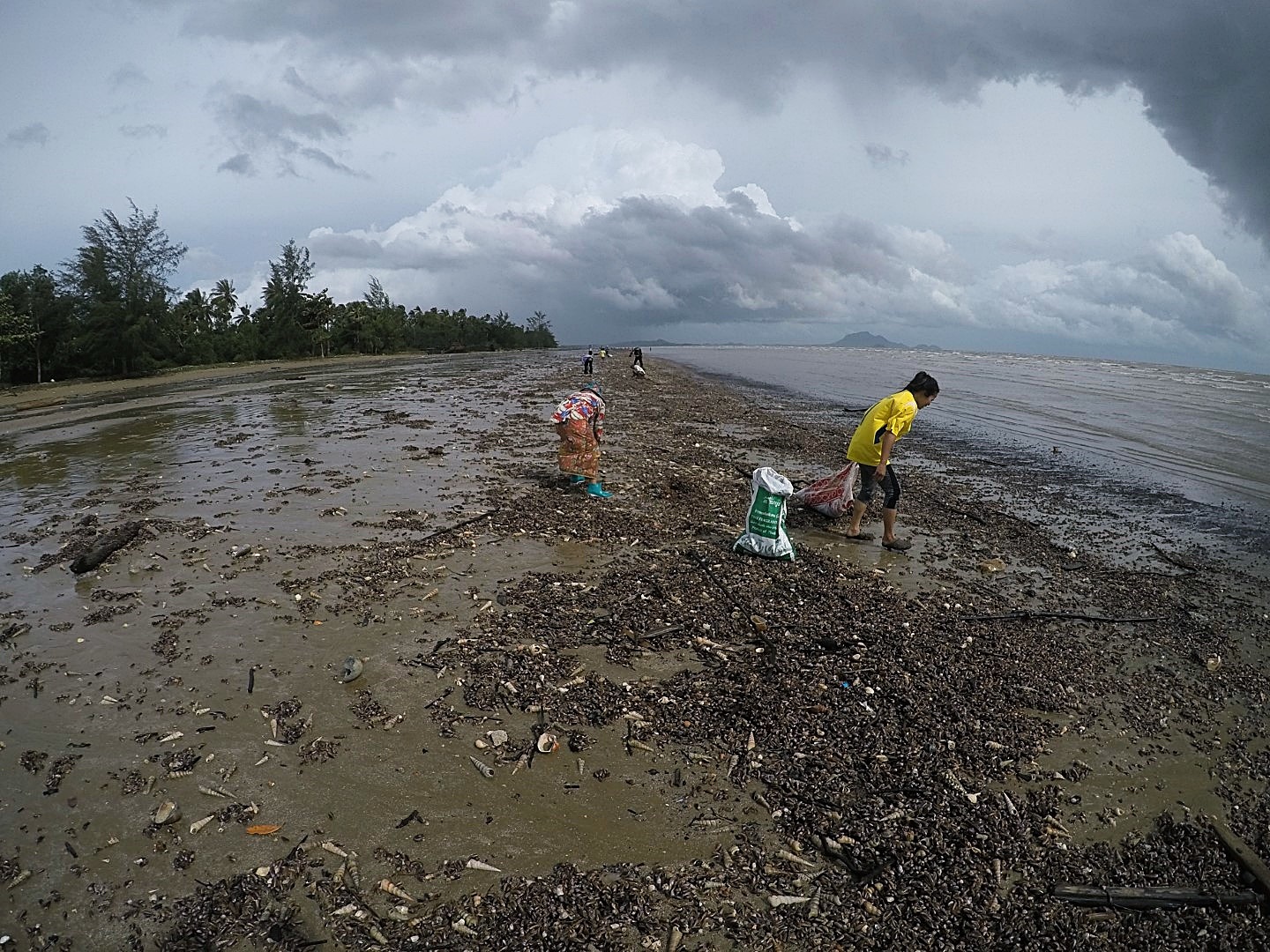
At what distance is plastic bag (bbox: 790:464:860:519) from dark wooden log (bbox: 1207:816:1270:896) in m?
6.18

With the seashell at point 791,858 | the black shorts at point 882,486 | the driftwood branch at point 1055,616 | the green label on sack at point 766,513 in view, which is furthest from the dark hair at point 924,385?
the seashell at point 791,858

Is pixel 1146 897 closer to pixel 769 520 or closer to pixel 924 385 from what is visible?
pixel 769 520

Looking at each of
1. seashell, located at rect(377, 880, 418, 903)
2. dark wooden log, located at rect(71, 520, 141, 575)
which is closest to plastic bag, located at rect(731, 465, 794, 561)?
seashell, located at rect(377, 880, 418, 903)

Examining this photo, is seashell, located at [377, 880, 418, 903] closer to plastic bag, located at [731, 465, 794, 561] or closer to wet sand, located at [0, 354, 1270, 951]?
wet sand, located at [0, 354, 1270, 951]

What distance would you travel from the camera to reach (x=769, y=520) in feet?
27.3

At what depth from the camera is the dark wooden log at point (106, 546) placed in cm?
762

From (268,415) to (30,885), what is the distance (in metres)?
21.3

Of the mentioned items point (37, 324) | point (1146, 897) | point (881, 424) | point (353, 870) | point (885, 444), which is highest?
point (37, 324)

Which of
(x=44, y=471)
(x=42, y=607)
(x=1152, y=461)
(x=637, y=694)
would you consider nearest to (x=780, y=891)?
(x=637, y=694)

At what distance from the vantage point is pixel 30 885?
345cm

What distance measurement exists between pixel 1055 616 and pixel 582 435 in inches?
280

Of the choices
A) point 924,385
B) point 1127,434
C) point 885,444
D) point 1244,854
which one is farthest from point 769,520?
point 1127,434

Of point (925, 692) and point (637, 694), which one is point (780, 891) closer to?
point (637, 694)

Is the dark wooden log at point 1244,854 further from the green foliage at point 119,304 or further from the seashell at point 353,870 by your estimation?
the green foliage at point 119,304
